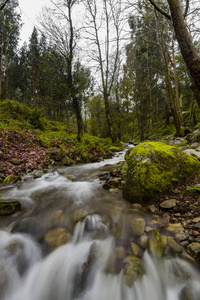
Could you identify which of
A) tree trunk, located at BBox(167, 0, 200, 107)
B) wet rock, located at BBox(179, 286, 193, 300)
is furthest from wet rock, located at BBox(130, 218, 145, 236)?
tree trunk, located at BBox(167, 0, 200, 107)

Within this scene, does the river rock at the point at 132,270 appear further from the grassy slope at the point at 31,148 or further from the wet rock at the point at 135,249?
the grassy slope at the point at 31,148

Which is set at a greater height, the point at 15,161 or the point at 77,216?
the point at 15,161

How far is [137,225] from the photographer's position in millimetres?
2336

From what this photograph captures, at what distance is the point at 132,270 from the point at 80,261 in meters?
0.75

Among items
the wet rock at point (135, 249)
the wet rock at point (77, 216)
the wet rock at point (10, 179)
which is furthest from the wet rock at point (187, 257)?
the wet rock at point (10, 179)

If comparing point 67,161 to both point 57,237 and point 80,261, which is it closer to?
point 57,237

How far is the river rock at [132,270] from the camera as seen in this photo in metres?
1.72

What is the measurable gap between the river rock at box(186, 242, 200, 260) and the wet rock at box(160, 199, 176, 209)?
0.71 meters

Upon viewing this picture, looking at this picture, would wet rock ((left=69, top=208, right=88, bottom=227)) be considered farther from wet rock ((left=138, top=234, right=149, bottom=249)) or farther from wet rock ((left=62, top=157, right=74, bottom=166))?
wet rock ((left=62, top=157, right=74, bottom=166))

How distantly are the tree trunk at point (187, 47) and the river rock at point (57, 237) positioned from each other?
337 cm

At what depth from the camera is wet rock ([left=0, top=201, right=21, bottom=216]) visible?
2869mm

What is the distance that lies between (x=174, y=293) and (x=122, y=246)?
735mm

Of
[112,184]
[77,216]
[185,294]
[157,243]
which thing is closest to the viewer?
[185,294]

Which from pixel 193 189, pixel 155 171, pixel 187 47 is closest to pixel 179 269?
pixel 193 189
